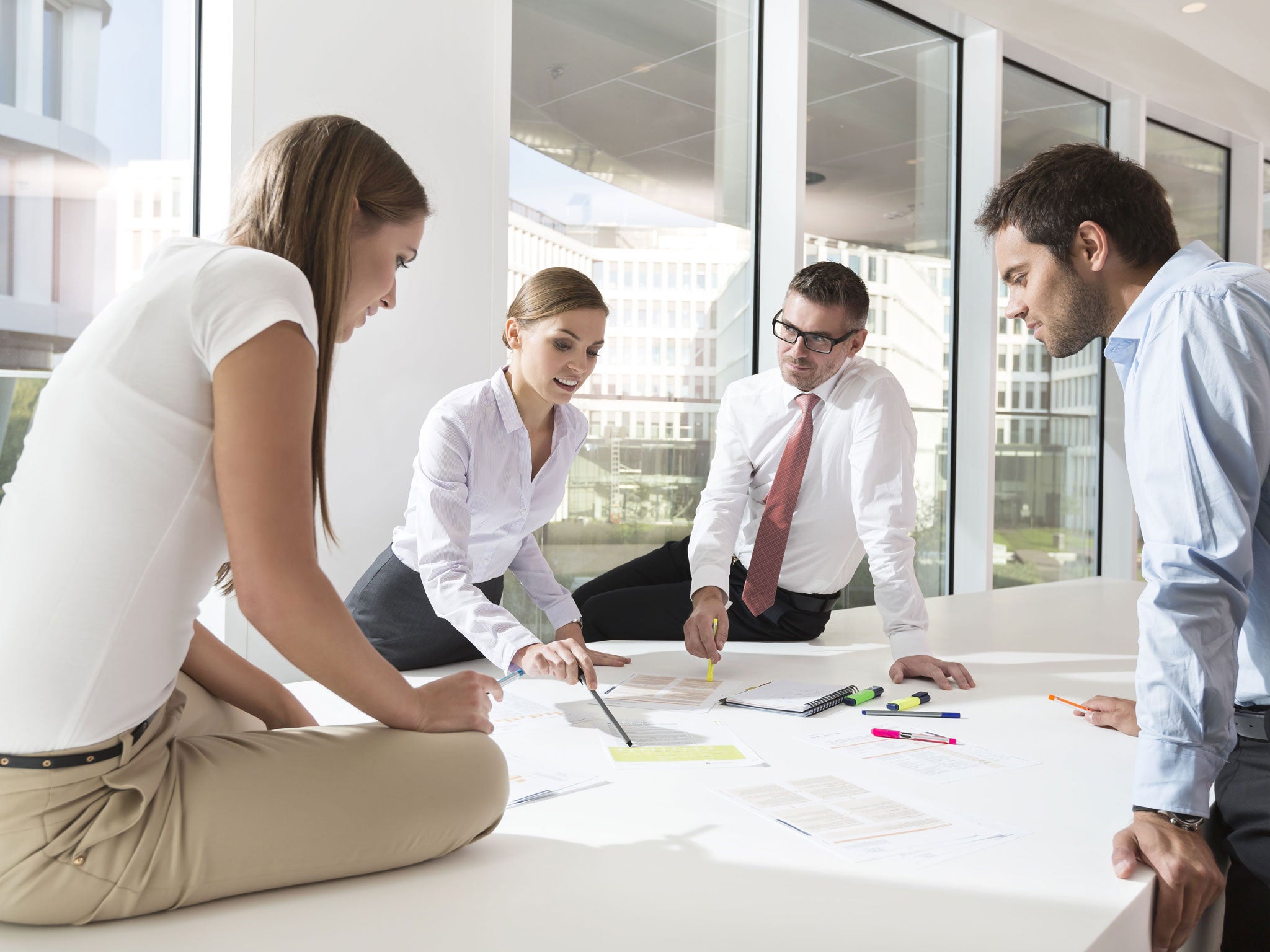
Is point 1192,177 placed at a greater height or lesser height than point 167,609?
greater

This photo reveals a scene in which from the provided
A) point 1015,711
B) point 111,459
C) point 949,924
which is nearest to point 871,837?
point 949,924

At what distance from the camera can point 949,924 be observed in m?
1.13

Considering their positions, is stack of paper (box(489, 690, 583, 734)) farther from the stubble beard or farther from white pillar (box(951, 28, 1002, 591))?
white pillar (box(951, 28, 1002, 591))

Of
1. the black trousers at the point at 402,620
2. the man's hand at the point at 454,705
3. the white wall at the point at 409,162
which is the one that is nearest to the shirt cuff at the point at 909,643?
the black trousers at the point at 402,620

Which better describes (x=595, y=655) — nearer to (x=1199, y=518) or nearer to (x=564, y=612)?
(x=564, y=612)

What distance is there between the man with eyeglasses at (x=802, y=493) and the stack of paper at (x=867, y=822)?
3.41ft

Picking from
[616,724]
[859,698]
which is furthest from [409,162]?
[859,698]

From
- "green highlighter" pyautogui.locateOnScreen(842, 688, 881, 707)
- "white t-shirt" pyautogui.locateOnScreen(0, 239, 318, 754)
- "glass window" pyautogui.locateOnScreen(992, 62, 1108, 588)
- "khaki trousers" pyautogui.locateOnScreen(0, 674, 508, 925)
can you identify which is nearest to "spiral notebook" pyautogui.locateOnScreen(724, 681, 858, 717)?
"green highlighter" pyautogui.locateOnScreen(842, 688, 881, 707)

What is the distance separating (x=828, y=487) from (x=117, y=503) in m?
2.27

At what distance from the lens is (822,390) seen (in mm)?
2959

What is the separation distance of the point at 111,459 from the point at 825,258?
3.80 metres

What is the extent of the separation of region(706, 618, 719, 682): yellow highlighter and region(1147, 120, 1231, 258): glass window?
202 inches

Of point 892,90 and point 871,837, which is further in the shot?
point 892,90

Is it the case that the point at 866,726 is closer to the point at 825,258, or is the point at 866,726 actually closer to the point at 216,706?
the point at 216,706
